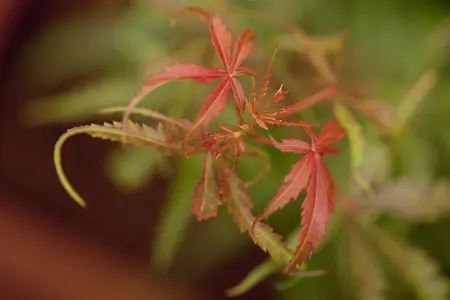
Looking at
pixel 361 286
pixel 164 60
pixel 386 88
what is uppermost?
pixel 164 60

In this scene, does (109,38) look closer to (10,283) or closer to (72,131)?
(10,283)

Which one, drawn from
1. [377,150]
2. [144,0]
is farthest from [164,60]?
[377,150]

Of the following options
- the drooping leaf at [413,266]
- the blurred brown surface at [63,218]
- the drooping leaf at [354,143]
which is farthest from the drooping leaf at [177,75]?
the blurred brown surface at [63,218]

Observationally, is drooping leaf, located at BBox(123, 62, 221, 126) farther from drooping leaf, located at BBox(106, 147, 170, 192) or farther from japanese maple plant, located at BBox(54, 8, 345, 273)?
drooping leaf, located at BBox(106, 147, 170, 192)

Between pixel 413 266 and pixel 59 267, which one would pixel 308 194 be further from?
pixel 59 267

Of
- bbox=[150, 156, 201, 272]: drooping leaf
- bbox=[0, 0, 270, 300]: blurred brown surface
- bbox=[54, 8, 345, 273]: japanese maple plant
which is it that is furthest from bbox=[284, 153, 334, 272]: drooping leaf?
bbox=[0, 0, 270, 300]: blurred brown surface

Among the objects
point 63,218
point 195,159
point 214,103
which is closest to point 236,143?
point 214,103
